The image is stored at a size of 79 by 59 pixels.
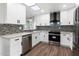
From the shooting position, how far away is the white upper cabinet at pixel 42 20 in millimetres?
4925

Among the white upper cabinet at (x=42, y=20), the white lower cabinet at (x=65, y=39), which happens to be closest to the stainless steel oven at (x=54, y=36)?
the white lower cabinet at (x=65, y=39)

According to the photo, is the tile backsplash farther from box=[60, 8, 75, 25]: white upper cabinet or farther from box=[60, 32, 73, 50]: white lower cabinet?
box=[60, 8, 75, 25]: white upper cabinet

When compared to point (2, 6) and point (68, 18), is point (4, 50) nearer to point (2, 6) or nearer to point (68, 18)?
point (2, 6)

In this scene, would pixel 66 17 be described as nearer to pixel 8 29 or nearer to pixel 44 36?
pixel 44 36

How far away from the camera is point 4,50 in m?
2.03

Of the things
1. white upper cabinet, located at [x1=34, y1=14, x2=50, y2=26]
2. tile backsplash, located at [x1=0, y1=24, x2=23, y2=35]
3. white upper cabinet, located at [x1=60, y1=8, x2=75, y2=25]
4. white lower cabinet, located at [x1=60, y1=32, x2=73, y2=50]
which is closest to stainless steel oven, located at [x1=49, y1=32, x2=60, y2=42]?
white lower cabinet, located at [x1=60, y1=32, x2=73, y2=50]

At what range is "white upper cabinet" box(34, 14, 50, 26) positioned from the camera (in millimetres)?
4925

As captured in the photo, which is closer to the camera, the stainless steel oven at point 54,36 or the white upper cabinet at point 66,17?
the white upper cabinet at point 66,17

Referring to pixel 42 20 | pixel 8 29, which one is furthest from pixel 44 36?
pixel 8 29

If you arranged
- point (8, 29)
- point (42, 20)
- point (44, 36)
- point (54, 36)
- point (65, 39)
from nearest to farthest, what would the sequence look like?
1. point (8, 29)
2. point (65, 39)
3. point (54, 36)
4. point (44, 36)
5. point (42, 20)

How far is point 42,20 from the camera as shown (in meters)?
5.08

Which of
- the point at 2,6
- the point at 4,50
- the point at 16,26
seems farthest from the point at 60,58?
the point at 16,26

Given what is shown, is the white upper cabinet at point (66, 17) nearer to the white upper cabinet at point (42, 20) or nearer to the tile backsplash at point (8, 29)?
the white upper cabinet at point (42, 20)

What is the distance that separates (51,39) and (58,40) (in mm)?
376
